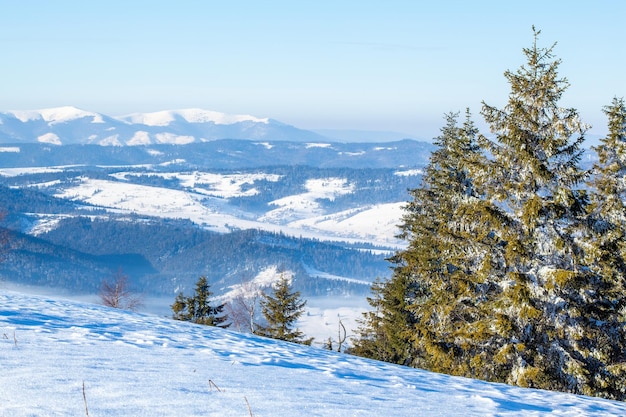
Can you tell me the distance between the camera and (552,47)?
16.3 meters

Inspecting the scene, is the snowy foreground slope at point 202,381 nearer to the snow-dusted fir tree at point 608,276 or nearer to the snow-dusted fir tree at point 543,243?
the snow-dusted fir tree at point 543,243

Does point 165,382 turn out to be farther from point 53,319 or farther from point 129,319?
point 129,319

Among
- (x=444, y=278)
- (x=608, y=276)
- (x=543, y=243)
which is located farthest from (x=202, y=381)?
(x=444, y=278)

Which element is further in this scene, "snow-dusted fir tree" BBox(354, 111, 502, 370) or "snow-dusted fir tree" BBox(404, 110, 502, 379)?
"snow-dusted fir tree" BBox(354, 111, 502, 370)

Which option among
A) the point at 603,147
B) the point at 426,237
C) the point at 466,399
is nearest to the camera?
the point at 466,399

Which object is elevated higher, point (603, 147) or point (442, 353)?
point (603, 147)

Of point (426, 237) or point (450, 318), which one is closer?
point (450, 318)

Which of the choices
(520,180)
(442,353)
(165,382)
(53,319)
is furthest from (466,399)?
(442,353)

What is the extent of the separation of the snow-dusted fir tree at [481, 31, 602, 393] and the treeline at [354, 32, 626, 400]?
27 mm

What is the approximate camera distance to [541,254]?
15.8 m

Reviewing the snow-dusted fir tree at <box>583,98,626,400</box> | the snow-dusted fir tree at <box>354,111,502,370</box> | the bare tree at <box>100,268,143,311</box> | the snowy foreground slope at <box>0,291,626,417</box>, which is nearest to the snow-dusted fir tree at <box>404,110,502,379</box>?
the snow-dusted fir tree at <box>354,111,502,370</box>

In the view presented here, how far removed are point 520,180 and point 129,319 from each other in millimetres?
10689

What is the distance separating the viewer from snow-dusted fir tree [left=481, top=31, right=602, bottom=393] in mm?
15445

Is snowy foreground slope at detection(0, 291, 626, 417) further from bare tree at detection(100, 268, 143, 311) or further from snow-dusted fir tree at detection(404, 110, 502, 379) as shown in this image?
bare tree at detection(100, 268, 143, 311)
